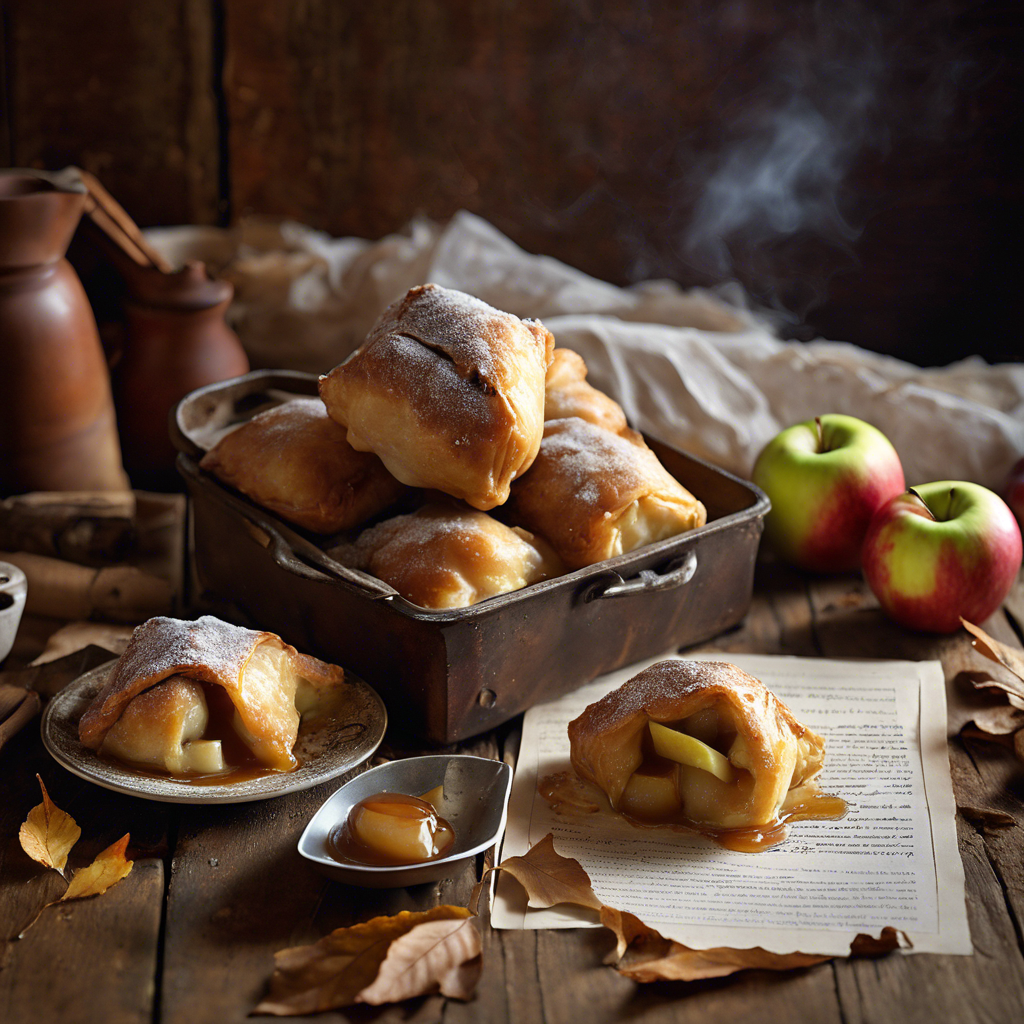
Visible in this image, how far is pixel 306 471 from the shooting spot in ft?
4.91

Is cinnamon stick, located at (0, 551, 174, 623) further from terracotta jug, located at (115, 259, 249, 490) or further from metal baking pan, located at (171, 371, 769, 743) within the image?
terracotta jug, located at (115, 259, 249, 490)

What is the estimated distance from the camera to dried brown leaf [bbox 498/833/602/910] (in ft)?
3.72

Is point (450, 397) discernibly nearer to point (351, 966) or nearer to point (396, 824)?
point (396, 824)

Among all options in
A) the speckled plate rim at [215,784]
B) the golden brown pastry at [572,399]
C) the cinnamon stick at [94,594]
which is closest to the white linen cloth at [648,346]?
the golden brown pastry at [572,399]

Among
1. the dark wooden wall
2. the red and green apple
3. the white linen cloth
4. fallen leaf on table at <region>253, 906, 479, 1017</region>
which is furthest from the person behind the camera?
the dark wooden wall

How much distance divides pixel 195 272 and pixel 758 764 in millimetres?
1464

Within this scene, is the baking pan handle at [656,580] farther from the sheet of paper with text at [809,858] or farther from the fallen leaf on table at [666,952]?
the fallen leaf on table at [666,952]

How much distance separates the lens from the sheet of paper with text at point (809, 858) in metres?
1.11

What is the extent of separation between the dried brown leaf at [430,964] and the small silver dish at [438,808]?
6 centimetres

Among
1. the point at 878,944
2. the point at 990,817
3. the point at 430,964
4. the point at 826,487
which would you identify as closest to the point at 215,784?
the point at 430,964

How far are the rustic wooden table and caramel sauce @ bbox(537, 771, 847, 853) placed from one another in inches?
6.1

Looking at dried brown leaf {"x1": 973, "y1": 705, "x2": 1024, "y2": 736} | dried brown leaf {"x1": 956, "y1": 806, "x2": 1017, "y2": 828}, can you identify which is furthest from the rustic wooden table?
dried brown leaf {"x1": 973, "y1": 705, "x2": 1024, "y2": 736}

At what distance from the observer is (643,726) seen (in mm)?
1259

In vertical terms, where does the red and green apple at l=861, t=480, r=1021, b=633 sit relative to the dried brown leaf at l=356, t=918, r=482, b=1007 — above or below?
above
